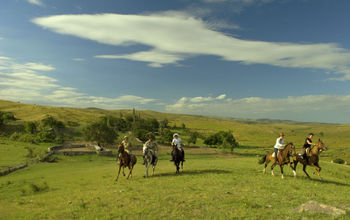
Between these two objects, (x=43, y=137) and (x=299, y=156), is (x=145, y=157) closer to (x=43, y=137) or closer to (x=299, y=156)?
(x=299, y=156)

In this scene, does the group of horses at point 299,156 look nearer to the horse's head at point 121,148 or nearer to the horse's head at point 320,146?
the horse's head at point 320,146

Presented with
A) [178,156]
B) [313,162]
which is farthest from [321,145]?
[178,156]

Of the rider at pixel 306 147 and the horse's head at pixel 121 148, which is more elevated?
the rider at pixel 306 147

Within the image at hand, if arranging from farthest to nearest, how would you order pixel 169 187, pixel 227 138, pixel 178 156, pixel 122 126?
pixel 122 126 → pixel 227 138 → pixel 178 156 → pixel 169 187

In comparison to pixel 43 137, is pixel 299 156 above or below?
above

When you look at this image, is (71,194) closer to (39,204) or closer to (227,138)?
(39,204)

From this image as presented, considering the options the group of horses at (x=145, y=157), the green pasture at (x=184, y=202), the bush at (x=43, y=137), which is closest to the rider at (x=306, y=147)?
the green pasture at (x=184, y=202)

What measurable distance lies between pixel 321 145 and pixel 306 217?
10.9m

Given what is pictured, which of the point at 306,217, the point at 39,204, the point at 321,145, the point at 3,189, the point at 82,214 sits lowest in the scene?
the point at 3,189

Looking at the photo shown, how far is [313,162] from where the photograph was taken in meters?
17.4

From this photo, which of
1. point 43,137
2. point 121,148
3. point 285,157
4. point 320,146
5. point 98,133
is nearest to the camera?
point 285,157

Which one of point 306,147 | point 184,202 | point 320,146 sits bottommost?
point 184,202

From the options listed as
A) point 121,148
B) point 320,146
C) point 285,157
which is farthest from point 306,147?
point 121,148

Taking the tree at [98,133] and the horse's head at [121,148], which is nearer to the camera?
the horse's head at [121,148]
